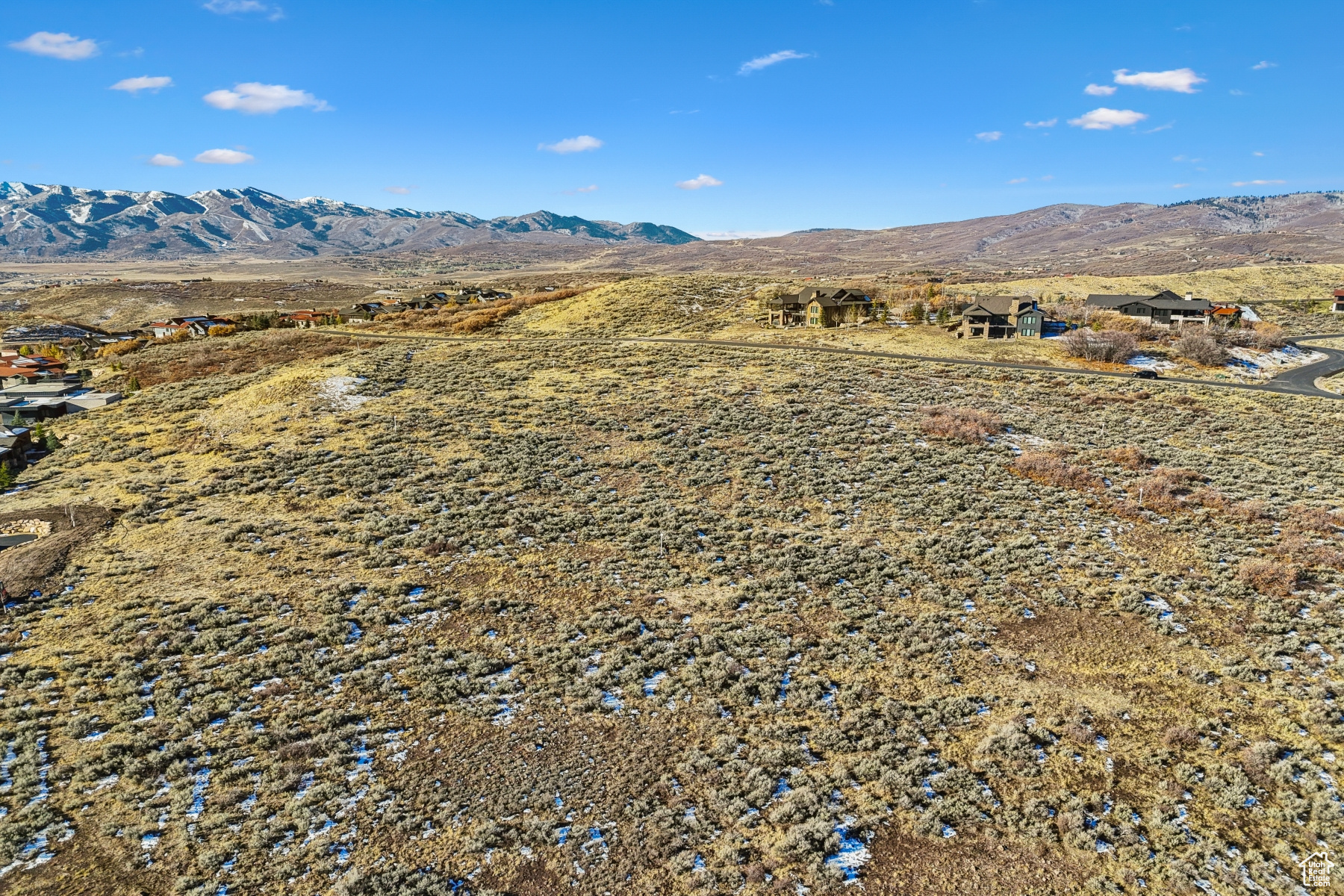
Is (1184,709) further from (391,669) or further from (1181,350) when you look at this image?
(1181,350)

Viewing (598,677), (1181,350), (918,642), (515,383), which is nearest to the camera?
(598,677)

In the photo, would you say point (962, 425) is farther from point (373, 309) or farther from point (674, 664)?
point (373, 309)

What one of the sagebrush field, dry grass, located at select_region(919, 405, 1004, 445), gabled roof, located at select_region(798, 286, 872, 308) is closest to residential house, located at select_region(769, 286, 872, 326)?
gabled roof, located at select_region(798, 286, 872, 308)

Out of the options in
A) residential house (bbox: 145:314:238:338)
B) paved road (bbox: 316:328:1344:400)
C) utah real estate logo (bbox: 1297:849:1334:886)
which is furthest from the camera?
residential house (bbox: 145:314:238:338)

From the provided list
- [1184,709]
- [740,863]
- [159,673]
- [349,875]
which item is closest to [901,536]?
[1184,709]

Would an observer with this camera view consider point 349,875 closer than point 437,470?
Yes

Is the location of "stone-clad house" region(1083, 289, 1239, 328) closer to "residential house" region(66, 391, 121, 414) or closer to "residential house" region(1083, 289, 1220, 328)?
"residential house" region(1083, 289, 1220, 328)

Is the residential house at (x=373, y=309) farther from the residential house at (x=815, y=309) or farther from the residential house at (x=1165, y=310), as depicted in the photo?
the residential house at (x=1165, y=310)
